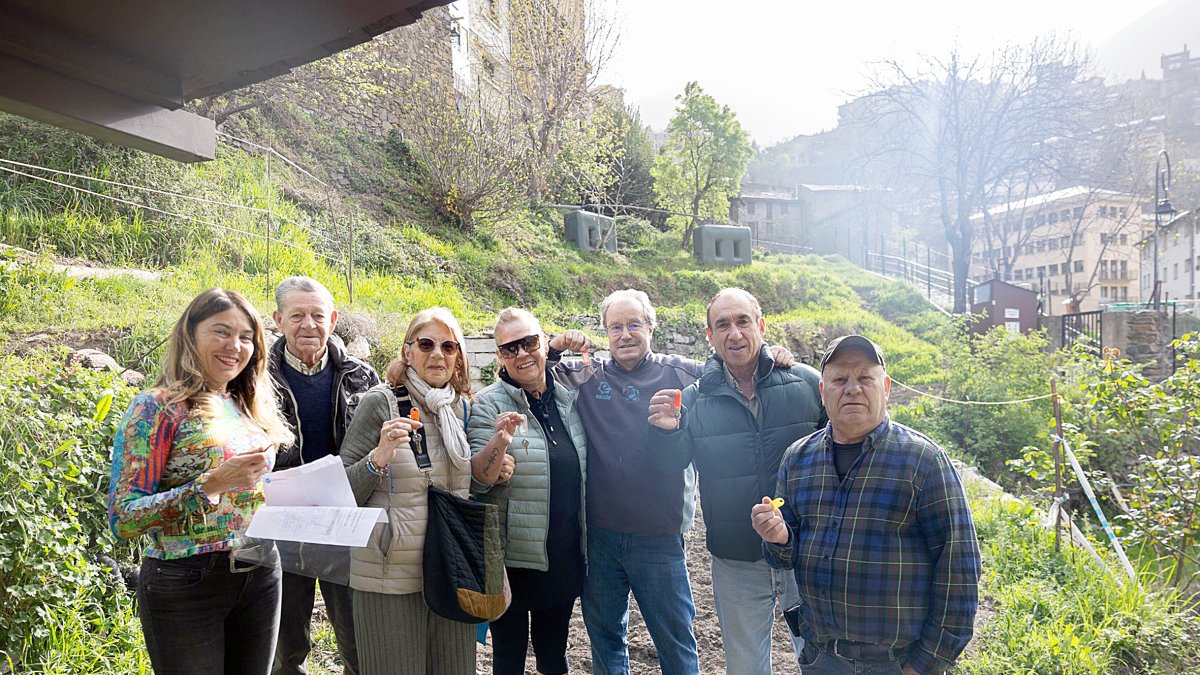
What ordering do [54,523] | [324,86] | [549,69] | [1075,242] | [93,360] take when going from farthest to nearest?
[1075,242] → [549,69] → [324,86] → [93,360] → [54,523]

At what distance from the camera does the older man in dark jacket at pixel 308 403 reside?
269cm

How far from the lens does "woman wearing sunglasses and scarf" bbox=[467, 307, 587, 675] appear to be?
8.27ft

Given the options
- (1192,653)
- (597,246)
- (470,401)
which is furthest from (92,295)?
(597,246)

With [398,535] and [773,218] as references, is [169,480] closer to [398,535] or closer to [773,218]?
[398,535]

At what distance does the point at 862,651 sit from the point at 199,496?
1.99 m

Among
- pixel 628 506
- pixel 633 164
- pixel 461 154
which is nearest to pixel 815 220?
pixel 633 164

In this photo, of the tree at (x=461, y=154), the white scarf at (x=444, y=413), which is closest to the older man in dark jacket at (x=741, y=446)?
the white scarf at (x=444, y=413)

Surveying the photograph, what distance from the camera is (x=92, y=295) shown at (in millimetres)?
5949

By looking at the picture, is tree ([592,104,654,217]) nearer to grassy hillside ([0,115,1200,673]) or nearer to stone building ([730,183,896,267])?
grassy hillside ([0,115,1200,673])

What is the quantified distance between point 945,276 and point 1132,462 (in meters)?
24.4

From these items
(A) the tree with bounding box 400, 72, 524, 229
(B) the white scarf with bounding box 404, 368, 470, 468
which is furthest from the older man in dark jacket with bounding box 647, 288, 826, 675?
(A) the tree with bounding box 400, 72, 524, 229

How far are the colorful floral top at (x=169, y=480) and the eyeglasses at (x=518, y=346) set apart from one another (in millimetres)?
956

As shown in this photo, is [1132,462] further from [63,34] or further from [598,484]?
[63,34]

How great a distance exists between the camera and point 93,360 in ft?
15.1
